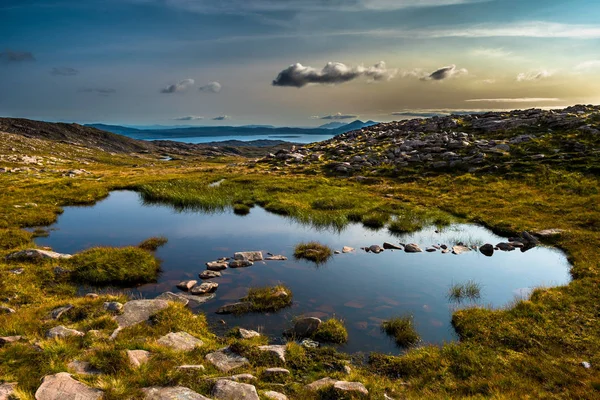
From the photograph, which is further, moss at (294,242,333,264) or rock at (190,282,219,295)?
moss at (294,242,333,264)

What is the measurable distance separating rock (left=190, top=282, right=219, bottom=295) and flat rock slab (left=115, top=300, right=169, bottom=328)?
2212 millimetres

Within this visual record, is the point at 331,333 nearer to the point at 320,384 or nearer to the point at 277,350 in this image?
the point at 277,350

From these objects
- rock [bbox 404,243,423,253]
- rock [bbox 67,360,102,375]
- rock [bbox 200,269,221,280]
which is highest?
rock [bbox 67,360,102,375]

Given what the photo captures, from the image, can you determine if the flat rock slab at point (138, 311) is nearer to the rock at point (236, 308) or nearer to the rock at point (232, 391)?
the rock at point (236, 308)

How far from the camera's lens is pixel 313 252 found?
21.5 metres

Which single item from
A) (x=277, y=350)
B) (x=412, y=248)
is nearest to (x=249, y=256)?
(x=277, y=350)

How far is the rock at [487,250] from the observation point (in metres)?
21.9

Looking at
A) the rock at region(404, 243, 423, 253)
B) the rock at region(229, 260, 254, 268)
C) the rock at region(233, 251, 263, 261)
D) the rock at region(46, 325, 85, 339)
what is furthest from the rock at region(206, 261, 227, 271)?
the rock at region(404, 243, 423, 253)

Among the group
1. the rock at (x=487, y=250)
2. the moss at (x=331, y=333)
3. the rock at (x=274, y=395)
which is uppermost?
the rock at (x=274, y=395)

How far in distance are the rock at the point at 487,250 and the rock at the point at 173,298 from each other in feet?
62.5

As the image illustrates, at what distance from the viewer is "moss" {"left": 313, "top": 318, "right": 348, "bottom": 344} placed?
12.1 m

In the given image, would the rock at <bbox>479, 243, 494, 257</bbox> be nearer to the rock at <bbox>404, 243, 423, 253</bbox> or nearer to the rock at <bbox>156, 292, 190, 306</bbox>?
the rock at <bbox>404, 243, 423, 253</bbox>

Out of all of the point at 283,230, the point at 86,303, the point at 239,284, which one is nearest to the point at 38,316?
the point at 86,303

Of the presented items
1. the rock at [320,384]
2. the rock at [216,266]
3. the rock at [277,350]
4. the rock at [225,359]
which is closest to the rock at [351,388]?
the rock at [320,384]
